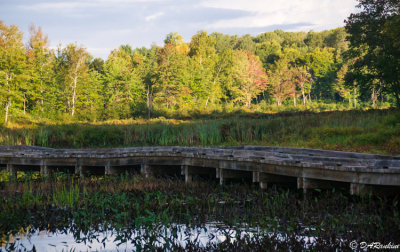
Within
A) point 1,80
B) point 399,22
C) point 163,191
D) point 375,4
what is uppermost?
point 375,4

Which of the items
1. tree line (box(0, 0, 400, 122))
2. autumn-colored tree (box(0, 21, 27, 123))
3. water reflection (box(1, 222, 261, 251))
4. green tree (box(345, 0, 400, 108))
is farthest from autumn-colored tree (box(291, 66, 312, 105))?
water reflection (box(1, 222, 261, 251))

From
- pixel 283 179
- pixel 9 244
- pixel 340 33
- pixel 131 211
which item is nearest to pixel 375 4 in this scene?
pixel 283 179

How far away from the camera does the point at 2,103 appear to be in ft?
114

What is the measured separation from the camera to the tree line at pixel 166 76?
1087 inches

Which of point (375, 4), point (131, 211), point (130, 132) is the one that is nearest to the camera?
point (131, 211)

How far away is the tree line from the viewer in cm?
2761

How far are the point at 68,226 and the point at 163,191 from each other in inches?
127

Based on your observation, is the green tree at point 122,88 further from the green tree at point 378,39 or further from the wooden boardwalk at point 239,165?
the wooden boardwalk at point 239,165

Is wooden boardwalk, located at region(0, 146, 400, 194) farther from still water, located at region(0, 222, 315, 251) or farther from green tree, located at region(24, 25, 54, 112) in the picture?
green tree, located at region(24, 25, 54, 112)

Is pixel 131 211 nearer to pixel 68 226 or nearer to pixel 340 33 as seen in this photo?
pixel 68 226

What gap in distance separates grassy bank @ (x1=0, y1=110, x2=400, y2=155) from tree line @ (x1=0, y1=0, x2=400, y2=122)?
6.63m

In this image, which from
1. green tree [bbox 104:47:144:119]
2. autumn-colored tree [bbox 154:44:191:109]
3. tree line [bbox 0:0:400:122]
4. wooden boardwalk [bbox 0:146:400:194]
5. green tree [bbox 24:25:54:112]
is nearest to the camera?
wooden boardwalk [bbox 0:146:400:194]

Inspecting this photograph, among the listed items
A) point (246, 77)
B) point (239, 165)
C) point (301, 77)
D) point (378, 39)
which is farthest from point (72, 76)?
point (301, 77)

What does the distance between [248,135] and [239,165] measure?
27.7 ft
